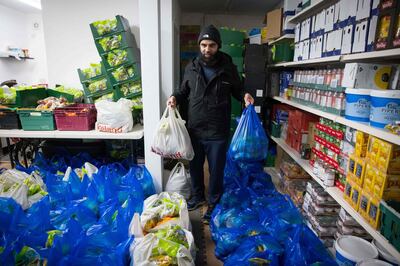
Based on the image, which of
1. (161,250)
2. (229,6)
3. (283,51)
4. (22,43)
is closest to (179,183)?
(161,250)

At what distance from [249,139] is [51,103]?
2119 mm

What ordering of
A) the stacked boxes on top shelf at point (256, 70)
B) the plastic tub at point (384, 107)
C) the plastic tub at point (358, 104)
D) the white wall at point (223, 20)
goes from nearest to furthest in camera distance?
the plastic tub at point (384, 107), the plastic tub at point (358, 104), the stacked boxes on top shelf at point (256, 70), the white wall at point (223, 20)

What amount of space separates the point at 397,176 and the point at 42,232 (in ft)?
6.64

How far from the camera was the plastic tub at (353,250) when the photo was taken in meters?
1.58

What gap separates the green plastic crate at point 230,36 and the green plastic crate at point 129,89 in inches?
68.0

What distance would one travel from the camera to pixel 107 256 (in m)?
1.40

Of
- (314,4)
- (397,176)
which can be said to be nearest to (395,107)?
(397,176)

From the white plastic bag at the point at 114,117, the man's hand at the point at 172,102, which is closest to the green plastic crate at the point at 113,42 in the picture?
the white plastic bag at the point at 114,117

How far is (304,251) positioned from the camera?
5.27 ft

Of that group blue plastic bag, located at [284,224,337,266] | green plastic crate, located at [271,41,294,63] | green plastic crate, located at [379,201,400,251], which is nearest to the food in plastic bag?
blue plastic bag, located at [284,224,337,266]

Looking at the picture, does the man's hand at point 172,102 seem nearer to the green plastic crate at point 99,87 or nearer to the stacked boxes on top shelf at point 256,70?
the green plastic crate at point 99,87

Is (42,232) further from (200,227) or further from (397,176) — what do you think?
(397,176)

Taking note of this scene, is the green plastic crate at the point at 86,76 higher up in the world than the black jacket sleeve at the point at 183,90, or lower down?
higher up

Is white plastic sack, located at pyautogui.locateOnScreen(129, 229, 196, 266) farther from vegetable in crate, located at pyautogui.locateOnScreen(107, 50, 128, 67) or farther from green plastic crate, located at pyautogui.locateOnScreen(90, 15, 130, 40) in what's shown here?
green plastic crate, located at pyautogui.locateOnScreen(90, 15, 130, 40)
